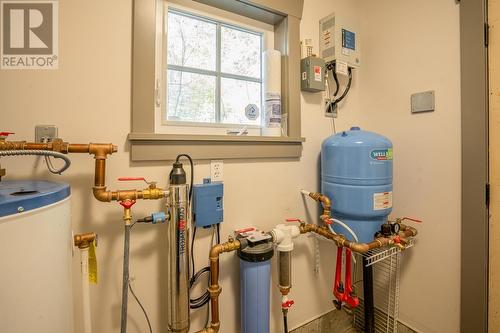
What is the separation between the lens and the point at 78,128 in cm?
82

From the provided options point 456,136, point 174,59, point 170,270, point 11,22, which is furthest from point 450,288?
point 11,22

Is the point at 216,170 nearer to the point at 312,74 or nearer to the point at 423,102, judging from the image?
the point at 312,74

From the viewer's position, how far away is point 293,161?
1308 mm

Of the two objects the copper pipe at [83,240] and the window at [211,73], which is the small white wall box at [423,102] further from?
the copper pipe at [83,240]

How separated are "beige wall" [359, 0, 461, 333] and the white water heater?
154 cm

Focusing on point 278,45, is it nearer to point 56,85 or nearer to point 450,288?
point 56,85

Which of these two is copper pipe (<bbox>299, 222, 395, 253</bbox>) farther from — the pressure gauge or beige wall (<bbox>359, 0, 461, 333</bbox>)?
beige wall (<bbox>359, 0, 461, 333</bbox>)

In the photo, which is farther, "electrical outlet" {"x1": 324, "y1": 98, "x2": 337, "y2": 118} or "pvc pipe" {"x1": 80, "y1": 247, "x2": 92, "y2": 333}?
"electrical outlet" {"x1": 324, "y1": 98, "x2": 337, "y2": 118}

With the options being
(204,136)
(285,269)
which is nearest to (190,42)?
(204,136)

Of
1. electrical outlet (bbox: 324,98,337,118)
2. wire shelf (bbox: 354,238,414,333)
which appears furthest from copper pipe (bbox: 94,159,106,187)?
wire shelf (bbox: 354,238,414,333)

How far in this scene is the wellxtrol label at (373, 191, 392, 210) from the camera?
1.09 metres

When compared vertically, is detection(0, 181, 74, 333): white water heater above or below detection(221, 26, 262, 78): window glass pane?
below

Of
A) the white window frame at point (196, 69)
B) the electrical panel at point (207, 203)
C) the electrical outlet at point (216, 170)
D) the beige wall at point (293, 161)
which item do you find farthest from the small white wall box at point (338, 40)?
the electrical panel at point (207, 203)

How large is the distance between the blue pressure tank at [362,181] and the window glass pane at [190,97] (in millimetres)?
661
